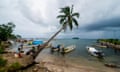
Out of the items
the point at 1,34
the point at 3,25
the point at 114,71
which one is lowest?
the point at 114,71

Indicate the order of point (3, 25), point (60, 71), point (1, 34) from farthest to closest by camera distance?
point (3, 25) < point (1, 34) < point (60, 71)

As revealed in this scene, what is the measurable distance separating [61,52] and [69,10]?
16.5 metres

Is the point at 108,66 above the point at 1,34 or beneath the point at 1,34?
beneath

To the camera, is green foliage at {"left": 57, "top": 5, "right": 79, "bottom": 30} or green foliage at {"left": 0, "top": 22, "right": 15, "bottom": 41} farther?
green foliage at {"left": 0, "top": 22, "right": 15, "bottom": 41}

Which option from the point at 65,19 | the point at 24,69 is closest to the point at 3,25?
the point at 65,19

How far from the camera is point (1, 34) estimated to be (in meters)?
70.2

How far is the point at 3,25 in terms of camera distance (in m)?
74.8

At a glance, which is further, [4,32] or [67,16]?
[4,32]

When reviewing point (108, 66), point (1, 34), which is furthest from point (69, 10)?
point (1, 34)

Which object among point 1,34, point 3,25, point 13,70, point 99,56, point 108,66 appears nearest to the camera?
point 13,70

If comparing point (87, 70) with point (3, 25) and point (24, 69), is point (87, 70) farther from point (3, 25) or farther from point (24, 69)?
point (3, 25)

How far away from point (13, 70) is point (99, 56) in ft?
81.2

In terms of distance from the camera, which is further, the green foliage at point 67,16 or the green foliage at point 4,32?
the green foliage at point 4,32

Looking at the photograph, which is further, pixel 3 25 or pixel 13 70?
pixel 3 25
